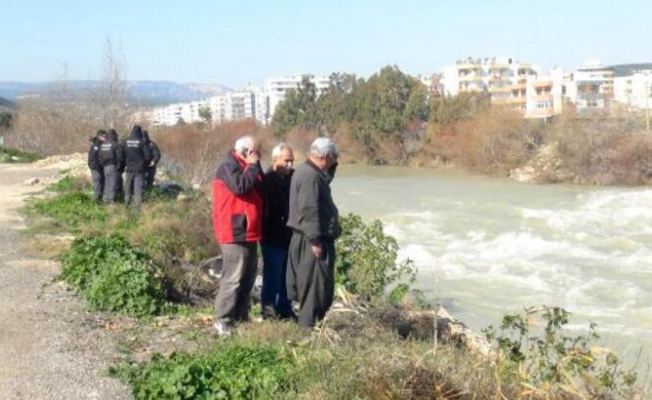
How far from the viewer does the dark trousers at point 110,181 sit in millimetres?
14438

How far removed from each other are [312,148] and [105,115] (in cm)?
3311

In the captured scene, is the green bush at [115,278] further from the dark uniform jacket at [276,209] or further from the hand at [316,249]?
the hand at [316,249]

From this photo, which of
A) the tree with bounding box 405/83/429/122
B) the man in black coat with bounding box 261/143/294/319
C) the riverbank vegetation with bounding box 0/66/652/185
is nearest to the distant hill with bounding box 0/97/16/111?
the riverbank vegetation with bounding box 0/66/652/185

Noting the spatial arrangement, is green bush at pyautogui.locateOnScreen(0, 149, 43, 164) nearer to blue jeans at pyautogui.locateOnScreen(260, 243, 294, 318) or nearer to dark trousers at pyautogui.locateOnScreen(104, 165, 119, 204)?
dark trousers at pyautogui.locateOnScreen(104, 165, 119, 204)

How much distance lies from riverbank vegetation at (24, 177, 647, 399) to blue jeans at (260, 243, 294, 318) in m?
0.41

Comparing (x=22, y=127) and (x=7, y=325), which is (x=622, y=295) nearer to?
(x=7, y=325)

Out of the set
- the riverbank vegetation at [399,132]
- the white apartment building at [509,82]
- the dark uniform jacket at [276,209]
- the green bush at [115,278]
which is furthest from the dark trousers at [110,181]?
the white apartment building at [509,82]

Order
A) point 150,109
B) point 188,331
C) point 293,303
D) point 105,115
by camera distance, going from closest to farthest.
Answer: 1. point 188,331
2. point 293,303
3. point 105,115
4. point 150,109

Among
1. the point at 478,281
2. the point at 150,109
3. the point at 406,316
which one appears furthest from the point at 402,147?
the point at 406,316

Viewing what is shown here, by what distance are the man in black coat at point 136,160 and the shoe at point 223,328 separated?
7461mm

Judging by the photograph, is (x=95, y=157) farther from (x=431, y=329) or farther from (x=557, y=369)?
(x=557, y=369)

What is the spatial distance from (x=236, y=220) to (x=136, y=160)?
7.92 metres

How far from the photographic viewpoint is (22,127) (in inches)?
1777

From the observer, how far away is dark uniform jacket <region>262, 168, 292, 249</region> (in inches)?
274
